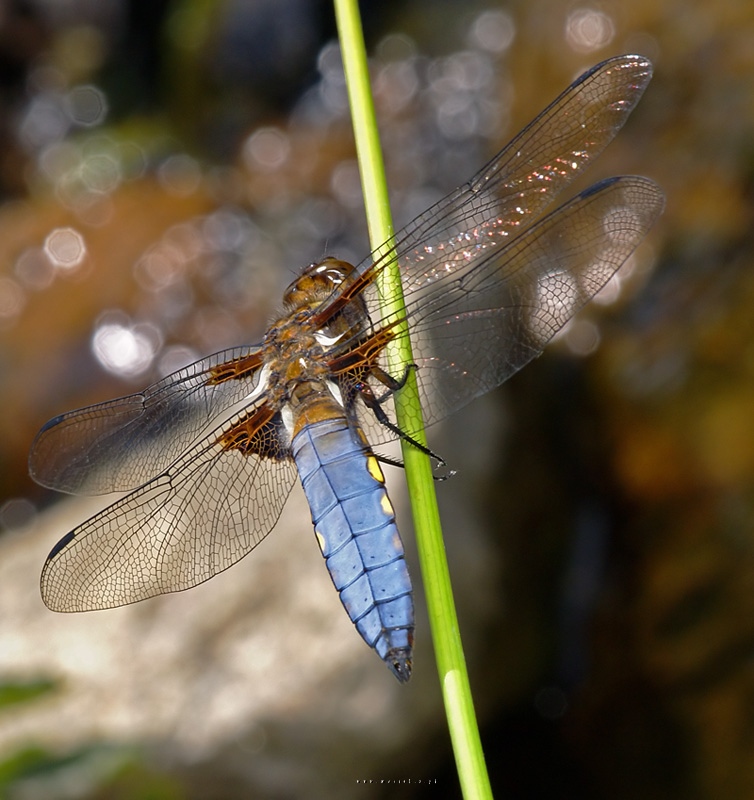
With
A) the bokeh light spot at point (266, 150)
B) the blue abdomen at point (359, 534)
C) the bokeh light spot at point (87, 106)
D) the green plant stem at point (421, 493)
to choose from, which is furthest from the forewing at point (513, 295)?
the bokeh light spot at point (87, 106)

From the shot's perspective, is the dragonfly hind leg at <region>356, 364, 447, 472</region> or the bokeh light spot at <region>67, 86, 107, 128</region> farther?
the bokeh light spot at <region>67, 86, 107, 128</region>

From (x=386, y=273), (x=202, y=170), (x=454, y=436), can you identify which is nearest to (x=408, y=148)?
(x=202, y=170)

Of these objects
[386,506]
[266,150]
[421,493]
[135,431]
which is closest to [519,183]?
[386,506]

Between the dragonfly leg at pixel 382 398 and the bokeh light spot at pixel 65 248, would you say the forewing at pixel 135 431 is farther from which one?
the bokeh light spot at pixel 65 248

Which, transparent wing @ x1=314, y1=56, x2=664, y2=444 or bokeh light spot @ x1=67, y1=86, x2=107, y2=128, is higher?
bokeh light spot @ x1=67, y1=86, x2=107, y2=128

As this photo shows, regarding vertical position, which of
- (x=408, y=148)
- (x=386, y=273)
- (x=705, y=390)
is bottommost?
(x=386, y=273)

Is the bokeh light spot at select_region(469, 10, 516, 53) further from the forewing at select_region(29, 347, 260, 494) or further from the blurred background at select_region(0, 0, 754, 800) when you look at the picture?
the forewing at select_region(29, 347, 260, 494)

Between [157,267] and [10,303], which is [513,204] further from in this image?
[10,303]

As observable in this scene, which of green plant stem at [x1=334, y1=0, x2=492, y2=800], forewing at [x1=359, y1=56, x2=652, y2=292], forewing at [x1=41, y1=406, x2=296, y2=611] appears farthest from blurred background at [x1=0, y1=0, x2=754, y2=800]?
green plant stem at [x1=334, y1=0, x2=492, y2=800]
